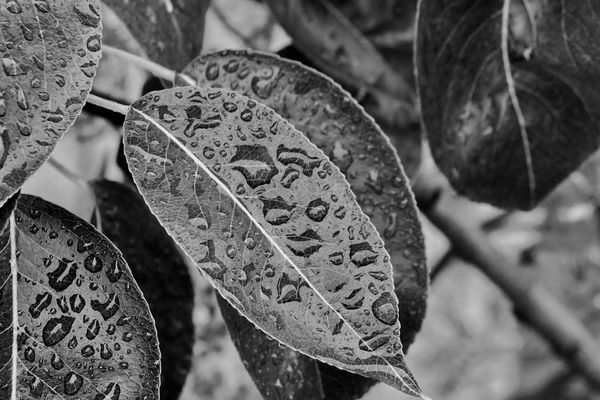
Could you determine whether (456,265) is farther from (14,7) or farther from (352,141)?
(14,7)

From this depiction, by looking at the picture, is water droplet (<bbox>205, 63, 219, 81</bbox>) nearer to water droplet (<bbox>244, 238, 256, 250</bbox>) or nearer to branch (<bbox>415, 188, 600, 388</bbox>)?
water droplet (<bbox>244, 238, 256, 250</bbox>)

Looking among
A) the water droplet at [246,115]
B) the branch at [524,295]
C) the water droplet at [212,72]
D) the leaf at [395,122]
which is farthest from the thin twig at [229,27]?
the water droplet at [246,115]

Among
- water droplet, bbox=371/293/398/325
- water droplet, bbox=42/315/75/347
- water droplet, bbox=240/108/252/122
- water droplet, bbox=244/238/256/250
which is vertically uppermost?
water droplet, bbox=240/108/252/122

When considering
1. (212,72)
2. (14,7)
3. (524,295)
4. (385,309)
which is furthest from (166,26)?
(524,295)

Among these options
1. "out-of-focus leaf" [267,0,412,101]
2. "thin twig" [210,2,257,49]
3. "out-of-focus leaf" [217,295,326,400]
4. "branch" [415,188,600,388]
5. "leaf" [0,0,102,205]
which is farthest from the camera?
"branch" [415,188,600,388]

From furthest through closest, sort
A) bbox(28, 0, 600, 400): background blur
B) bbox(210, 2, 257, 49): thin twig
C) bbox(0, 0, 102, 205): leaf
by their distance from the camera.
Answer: bbox(28, 0, 600, 400): background blur < bbox(210, 2, 257, 49): thin twig < bbox(0, 0, 102, 205): leaf

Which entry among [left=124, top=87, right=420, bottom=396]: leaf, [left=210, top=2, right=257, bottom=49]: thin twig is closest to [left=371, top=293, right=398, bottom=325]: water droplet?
[left=124, top=87, right=420, bottom=396]: leaf
